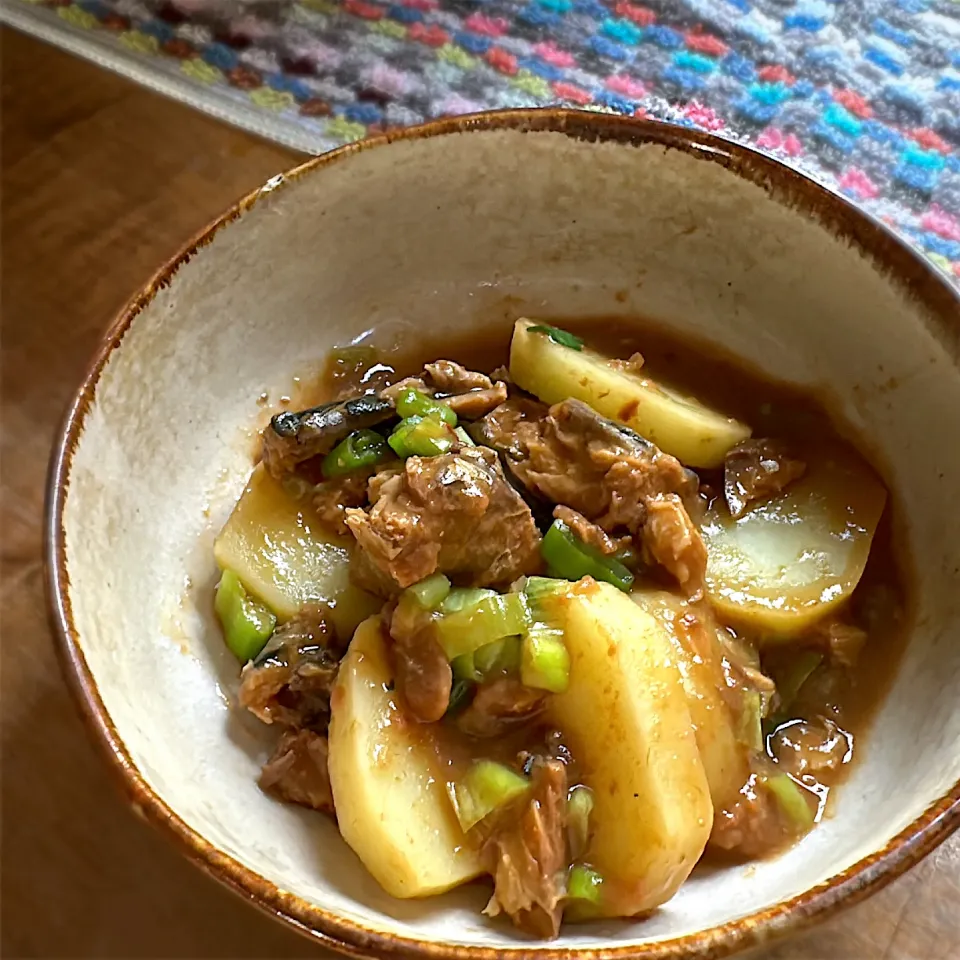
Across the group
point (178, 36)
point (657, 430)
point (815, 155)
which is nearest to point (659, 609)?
point (657, 430)

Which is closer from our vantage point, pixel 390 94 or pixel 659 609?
pixel 659 609

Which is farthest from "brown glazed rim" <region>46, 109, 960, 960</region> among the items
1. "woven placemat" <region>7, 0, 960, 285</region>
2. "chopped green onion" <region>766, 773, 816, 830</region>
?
"woven placemat" <region>7, 0, 960, 285</region>

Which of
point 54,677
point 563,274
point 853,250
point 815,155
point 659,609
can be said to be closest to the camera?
point 659,609

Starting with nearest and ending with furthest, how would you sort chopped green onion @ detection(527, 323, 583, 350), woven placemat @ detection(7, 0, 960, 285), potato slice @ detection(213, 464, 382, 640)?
potato slice @ detection(213, 464, 382, 640) → chopped green onion @ detection(527, 323, 583, 350) → woven placemat @ detection(7, 0, 960, 285)

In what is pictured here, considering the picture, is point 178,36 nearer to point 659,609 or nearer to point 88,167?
point 88,167

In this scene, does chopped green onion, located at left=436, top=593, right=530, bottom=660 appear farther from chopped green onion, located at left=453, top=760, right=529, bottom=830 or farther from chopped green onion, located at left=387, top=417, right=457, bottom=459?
chopped green onion, located at left=387, top=417, right=457, bottom=459

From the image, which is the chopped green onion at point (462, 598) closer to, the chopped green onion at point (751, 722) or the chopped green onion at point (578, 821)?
the chopped green onion at point (578, 821)

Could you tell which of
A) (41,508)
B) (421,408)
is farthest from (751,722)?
(41,508)
